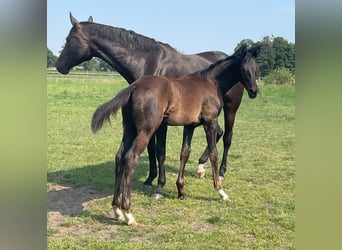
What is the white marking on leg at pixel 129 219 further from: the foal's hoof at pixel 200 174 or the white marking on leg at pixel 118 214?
the foal's hoof at pixel 200 174

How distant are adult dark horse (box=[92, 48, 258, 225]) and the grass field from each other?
322mm

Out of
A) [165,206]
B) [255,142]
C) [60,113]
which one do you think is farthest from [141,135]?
[60,113]

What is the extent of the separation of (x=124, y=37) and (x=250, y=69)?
172 cm

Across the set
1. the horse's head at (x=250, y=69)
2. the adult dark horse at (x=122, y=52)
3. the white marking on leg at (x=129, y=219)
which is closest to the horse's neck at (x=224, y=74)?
the horse's head at (x=250, y=69)

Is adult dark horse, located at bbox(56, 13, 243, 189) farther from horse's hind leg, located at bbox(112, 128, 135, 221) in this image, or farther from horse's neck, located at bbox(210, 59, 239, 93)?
horse's hind leg, located at bbox(112, 128, 135, 221)

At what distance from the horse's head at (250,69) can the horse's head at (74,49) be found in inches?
80.2

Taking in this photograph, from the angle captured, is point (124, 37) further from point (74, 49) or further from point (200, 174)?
point (200, 174)

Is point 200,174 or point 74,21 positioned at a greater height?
point 74,21

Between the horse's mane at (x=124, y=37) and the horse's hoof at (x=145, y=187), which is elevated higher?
the horse's mane at (x=124, y=37)

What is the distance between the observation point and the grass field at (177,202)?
11.3 ft

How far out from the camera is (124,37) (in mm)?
4883

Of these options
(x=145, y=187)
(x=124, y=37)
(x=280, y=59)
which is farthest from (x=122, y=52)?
(x=280, y=59)

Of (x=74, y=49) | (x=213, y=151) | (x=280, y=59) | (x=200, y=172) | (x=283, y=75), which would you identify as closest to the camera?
(x=283, y=75)
